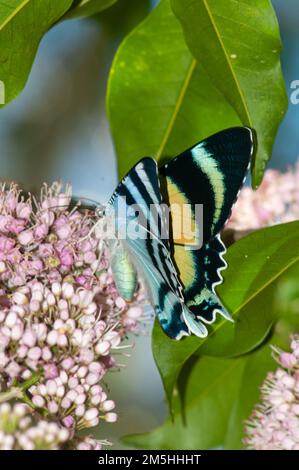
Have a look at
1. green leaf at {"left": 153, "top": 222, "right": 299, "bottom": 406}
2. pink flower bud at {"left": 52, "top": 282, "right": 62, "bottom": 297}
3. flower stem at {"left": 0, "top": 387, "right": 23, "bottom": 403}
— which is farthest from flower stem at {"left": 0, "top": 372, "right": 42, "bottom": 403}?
green leaf at {"left": 153, "top": 222, "right": 299, "bottom": 406}

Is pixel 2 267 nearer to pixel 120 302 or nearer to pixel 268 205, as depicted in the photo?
pixel 120 302

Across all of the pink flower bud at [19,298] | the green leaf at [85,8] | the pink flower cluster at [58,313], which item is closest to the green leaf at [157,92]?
the green leaf at [85,8]

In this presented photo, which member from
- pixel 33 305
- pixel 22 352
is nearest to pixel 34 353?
pixel 22 352

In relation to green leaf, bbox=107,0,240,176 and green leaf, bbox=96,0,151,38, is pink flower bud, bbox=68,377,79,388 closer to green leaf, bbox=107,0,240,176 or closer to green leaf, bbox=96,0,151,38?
green leaf, bbox=107,0,240,176

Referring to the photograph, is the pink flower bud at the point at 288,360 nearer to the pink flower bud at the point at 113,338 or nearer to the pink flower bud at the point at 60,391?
the pink flower bud at the point at 113,338

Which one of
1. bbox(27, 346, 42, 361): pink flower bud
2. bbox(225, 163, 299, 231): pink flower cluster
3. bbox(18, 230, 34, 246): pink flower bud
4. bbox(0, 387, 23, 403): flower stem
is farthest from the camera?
bbox(225, 163, 299, 231): pink flower cluster
